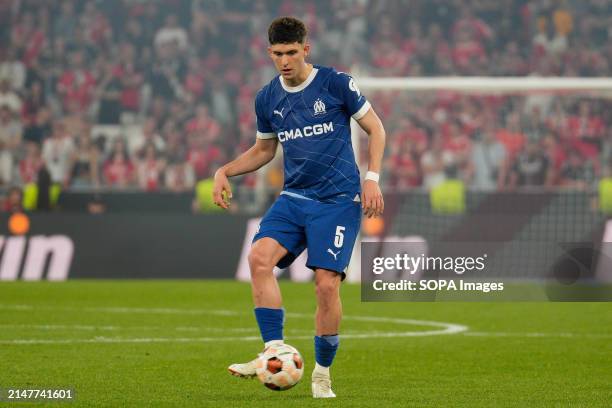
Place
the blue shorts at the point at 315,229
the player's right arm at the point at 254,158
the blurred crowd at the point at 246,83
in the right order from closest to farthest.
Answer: the blue shorts at the point at 315,229, the player's right arm at the point at 254,158, the blurred crowd at the point at 246,83

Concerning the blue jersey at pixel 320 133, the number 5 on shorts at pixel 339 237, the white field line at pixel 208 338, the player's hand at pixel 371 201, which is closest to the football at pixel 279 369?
the number 5 on shorts at pixel 339 237

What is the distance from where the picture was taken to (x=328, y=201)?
23.9 feet

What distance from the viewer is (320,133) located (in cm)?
732

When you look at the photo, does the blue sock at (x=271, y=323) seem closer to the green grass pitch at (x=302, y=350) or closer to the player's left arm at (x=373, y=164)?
the green grass pitch at (x=302, y=350)

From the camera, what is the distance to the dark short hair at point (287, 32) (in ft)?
23.1

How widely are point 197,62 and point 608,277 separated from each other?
38.4 ft

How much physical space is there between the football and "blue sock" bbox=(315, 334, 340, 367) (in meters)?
0.37

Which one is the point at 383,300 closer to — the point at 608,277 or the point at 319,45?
the point at 608,277

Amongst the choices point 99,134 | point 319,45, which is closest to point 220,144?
point 99,134

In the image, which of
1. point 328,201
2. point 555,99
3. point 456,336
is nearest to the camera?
point 328,201

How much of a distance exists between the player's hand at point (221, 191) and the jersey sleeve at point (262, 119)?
0.43 m

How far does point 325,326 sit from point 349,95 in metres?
1.26

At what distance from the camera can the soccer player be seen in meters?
7.09

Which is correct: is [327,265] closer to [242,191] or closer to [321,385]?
[321,385]
